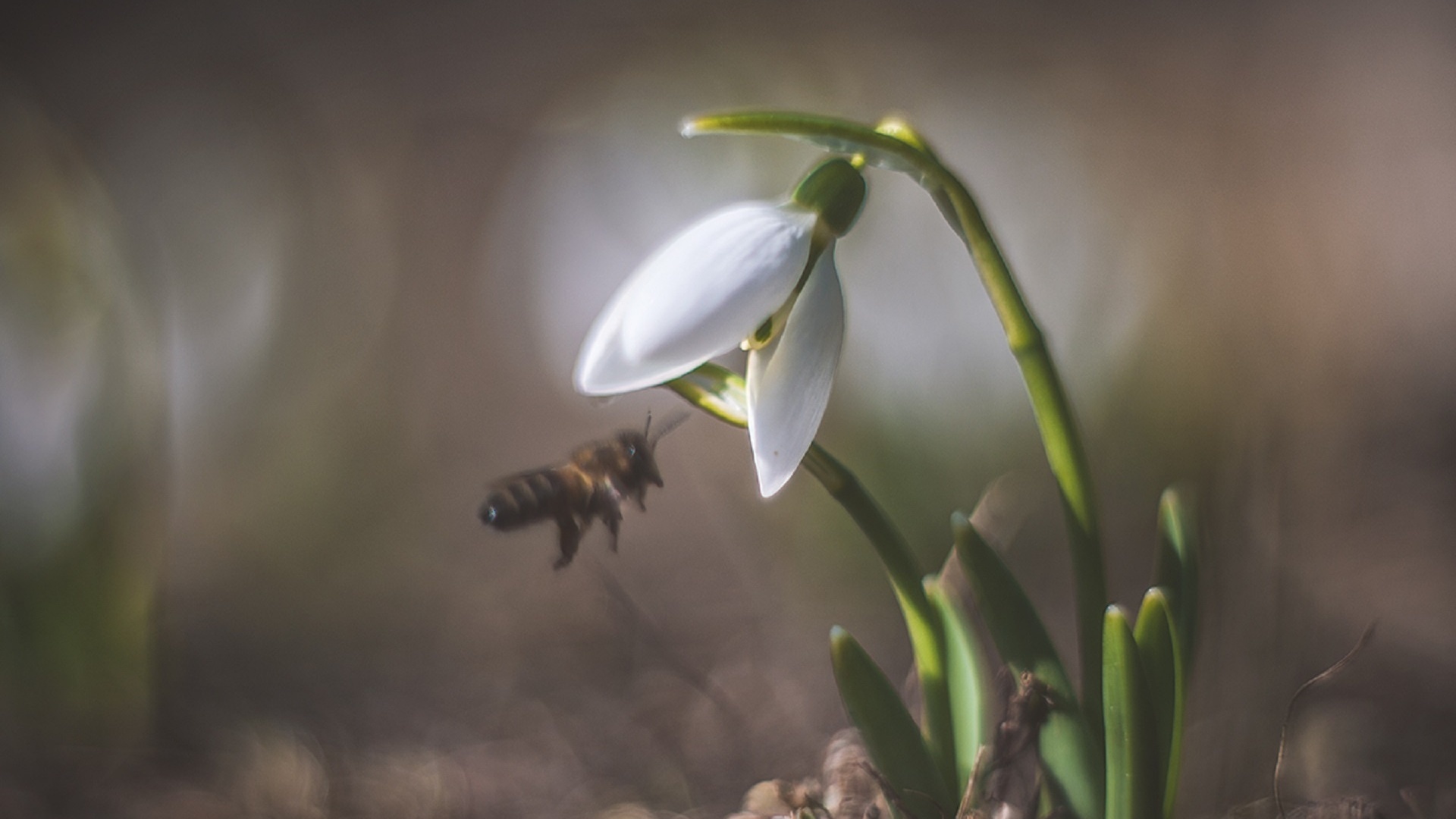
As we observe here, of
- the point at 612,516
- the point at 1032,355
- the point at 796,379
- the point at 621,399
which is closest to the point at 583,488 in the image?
the point at 612,516

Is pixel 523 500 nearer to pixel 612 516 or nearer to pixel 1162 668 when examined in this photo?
pixel 612 516

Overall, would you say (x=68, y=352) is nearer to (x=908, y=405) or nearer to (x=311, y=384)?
(x=908, y=405)

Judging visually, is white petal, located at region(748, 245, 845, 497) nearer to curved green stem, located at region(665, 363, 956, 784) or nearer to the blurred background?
curved green stem, located at region(665, 363, 956, 784)

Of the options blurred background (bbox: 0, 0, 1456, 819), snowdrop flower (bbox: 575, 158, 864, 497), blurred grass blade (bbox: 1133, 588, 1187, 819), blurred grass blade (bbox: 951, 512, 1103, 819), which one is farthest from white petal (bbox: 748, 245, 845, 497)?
blurred background (bbox: 0, 0, 1456, 819)

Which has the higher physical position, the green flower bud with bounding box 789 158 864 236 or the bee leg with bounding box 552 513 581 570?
the green flower bud with bounding box 789 158 864 236

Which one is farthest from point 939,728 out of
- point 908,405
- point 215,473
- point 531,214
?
point 531,214
